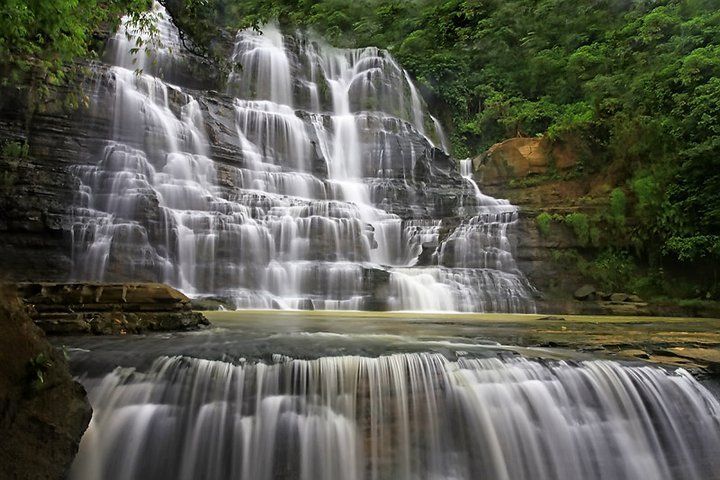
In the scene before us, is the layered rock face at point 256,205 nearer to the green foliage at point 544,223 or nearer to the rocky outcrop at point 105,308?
the green foliage at point 544,223

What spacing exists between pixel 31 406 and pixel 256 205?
43.6 ft

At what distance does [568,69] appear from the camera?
25078mm

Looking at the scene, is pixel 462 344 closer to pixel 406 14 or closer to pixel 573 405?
pixel 573 405

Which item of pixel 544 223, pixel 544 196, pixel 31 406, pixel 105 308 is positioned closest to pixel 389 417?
pixel 31 406

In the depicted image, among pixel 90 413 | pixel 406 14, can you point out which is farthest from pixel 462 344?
pixel 406 14

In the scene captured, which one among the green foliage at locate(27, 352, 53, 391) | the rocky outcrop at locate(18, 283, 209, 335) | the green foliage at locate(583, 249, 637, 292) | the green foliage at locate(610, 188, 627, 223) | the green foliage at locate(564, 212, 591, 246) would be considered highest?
the green foliage at locate(610, 188, 627, 223)

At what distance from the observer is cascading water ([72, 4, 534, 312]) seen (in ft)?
44.9

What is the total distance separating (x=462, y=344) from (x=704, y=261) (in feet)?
38.0

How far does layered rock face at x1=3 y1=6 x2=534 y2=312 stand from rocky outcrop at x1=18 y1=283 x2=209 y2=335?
18.0 feet

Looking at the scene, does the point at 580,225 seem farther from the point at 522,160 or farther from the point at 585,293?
the point at 522,160

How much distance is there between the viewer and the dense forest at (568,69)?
27.7 ft

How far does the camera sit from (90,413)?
4.00 m

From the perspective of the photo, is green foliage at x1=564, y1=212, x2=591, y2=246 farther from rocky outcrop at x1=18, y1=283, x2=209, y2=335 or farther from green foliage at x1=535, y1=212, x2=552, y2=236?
rocky outcrop at x1=18, y1=283, x2=209, y2=335

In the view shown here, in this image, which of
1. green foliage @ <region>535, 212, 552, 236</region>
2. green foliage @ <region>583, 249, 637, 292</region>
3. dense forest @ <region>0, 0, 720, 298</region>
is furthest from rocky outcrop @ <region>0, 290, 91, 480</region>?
green foliage @ <region>583, 249, 637, 292</region>
